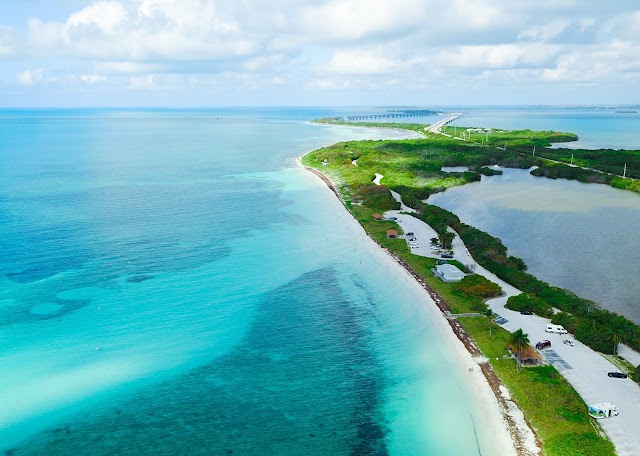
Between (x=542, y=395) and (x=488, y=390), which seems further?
(x=488, y=390)

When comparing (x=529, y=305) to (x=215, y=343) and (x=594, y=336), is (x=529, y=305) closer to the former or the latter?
(x=594, y=336)

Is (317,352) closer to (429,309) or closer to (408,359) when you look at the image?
(408,359)

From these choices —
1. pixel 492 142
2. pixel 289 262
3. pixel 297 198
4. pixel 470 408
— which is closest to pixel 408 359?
pixel 470 408

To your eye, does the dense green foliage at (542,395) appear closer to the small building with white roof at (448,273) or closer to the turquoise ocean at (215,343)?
the turquoise ocean at (215,343)

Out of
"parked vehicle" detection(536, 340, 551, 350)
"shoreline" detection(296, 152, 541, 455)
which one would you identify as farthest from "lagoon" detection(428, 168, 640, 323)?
"shoreline" detection(296, 152, 541, 455)

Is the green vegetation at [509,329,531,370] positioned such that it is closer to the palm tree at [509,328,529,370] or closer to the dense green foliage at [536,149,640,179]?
the palm tree at [509,328,529,370]

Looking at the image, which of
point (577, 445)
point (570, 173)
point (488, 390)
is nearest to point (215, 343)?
point (488, 390)

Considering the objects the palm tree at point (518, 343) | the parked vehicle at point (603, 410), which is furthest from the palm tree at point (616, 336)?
the parked vehicle at point (603, 410)
